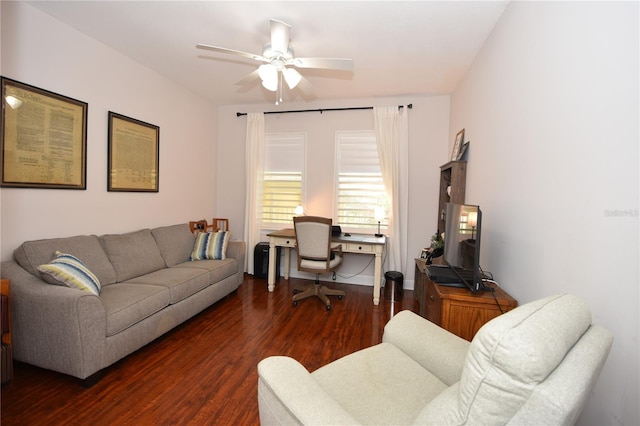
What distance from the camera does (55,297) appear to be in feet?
6.06

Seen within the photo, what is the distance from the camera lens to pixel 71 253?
241 centimetres

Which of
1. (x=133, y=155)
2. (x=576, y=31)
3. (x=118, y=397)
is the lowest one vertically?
(x=118, y=397)

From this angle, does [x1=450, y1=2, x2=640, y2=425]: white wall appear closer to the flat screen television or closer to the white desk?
the flat screen television

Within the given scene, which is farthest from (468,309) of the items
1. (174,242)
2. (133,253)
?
(174,242)

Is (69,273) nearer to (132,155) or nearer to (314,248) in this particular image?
(132,155)

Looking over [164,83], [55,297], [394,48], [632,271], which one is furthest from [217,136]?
[632,271]

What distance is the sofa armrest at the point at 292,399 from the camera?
0.92 m

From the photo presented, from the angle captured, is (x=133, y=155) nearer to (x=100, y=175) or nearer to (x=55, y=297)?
(x=100, y=175)

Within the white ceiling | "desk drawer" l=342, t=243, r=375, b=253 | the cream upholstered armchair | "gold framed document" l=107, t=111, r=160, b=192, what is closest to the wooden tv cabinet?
the cream upholstered armchair

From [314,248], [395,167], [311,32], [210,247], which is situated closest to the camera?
[311,32]

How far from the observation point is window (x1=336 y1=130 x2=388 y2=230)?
166 inches

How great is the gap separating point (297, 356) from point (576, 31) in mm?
2570

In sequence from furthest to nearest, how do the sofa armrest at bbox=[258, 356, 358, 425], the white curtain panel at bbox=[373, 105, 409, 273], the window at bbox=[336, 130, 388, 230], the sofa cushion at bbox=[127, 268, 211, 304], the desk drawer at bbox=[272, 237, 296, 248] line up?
the window at bbox=[336, 130, 388, 230], the white curtain panel at bbox=[373, 105, 409, 273], the desk drawer at bbox=[272, 237, 296, 248], the sofa cushion at bbox=[127, 268, 211, 304], the sofa armrest at bbox=[258, 356, 358, 425]

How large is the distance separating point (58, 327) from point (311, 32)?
285cm
